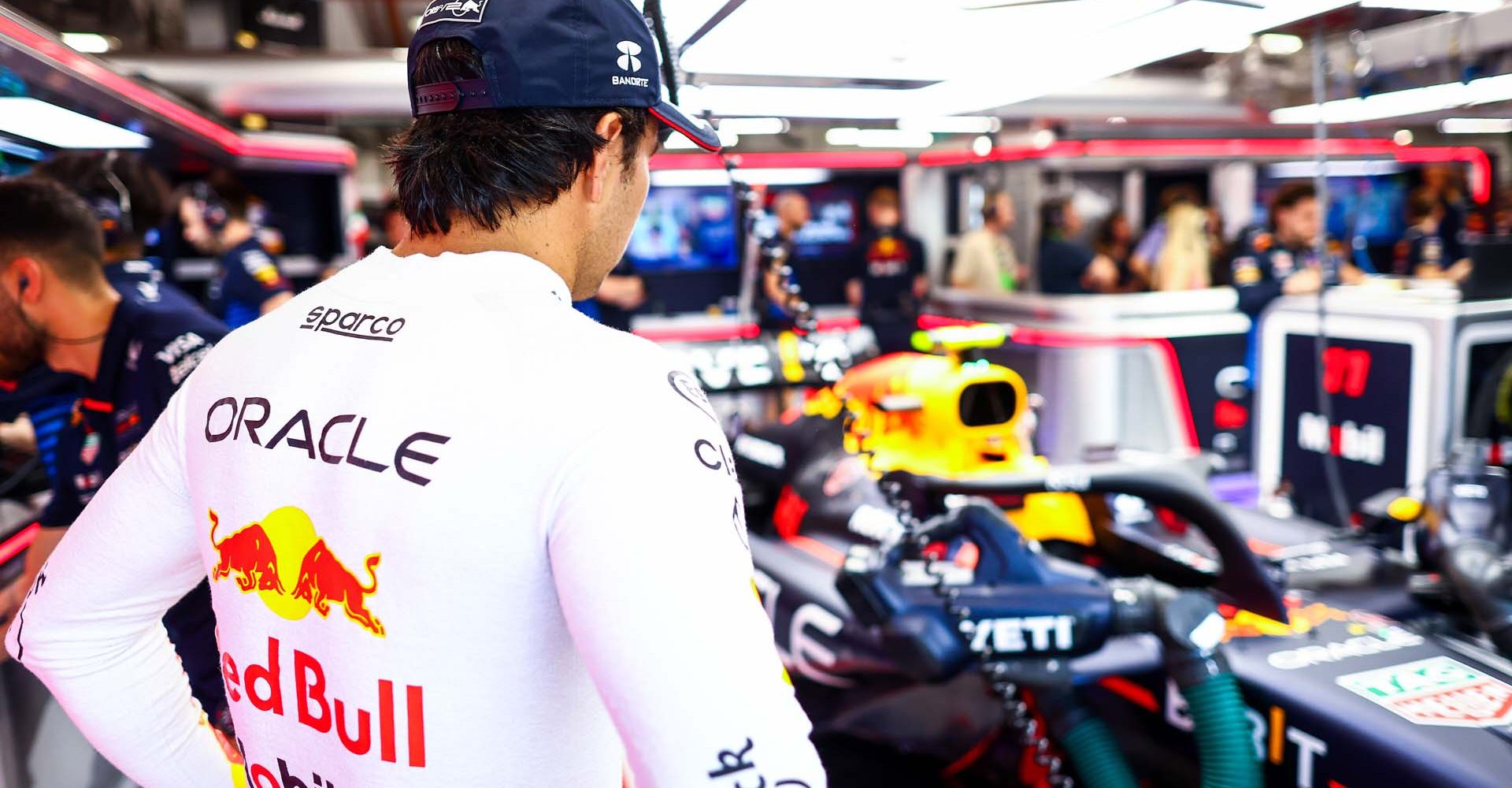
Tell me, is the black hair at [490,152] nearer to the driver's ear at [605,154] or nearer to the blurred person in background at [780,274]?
the driver's ear at [605,154]

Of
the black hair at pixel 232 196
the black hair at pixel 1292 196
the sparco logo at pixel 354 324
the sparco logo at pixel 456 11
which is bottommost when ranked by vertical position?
the sparco logo at pixel 354 324

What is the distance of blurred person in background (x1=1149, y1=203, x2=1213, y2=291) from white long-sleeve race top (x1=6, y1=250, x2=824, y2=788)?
21.1 ft

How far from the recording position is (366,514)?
64 cm

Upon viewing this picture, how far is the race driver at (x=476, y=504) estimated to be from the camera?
1.91 ft

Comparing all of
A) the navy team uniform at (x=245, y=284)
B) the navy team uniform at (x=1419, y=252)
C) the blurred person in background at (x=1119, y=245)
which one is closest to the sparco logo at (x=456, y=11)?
the navy team uniform at (x=245, y=284)

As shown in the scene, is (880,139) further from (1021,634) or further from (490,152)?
(490,152)

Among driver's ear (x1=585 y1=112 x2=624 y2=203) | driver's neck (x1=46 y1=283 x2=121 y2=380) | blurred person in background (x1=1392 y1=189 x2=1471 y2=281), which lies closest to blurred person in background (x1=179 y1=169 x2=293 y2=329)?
driver's neck (x1=46 y1=283 x2=121 y2=380)

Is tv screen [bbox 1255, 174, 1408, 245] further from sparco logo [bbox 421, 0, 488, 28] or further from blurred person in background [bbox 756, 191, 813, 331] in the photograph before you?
sparco logo [bbox 421, 0, 488, 28]

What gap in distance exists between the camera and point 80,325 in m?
1.60

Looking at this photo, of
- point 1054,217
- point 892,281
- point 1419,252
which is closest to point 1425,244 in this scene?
point 1419,252

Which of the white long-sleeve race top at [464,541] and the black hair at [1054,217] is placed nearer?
the white long-sleeve race top at [464,541]

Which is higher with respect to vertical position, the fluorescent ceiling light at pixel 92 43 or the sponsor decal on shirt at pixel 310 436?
the fluorescent ceiling light at pixel 92 43

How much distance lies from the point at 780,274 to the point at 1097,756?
94 centimetres

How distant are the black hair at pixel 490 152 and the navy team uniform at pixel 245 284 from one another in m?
4.30
